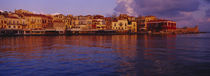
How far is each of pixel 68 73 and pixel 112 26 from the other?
92.0 meters

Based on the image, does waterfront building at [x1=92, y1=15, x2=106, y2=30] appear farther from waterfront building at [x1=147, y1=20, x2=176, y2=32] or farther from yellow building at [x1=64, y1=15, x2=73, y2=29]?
waterfront building at [x1=147, y1=20, x2=176, y2=32]

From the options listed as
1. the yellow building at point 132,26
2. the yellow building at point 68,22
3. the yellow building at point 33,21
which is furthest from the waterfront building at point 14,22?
the yellow building at point 132,26

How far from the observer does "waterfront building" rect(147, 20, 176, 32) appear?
99.9 meters

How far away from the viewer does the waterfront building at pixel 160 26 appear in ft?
328

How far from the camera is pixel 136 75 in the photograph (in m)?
10.3

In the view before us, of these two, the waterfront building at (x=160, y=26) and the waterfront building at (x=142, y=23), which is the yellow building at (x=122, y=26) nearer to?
the waterfront building at (x=142, y=23)

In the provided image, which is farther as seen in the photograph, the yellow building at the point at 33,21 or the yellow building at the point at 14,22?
the yellow building at the point at 33,21

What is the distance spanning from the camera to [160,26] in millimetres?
101938

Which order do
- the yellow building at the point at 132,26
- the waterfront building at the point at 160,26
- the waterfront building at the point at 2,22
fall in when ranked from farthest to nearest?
1. the yellow building at the point at 132,26
2. the waterfront building at the point at 160,26
3. the waterfront building at the point at 2,22

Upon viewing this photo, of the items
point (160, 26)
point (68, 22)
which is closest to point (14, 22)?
point (68, 22)

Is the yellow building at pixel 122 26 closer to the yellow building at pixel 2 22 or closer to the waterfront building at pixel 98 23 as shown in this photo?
the waterfront building at pixel 98 23

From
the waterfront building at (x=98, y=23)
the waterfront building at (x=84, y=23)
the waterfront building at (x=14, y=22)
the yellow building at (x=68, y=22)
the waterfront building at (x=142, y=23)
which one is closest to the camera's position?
the waterfront building at (x=14, y=22)

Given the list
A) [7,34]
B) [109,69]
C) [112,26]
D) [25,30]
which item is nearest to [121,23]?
[112,26]

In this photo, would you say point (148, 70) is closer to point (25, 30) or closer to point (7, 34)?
point (7, 34)
